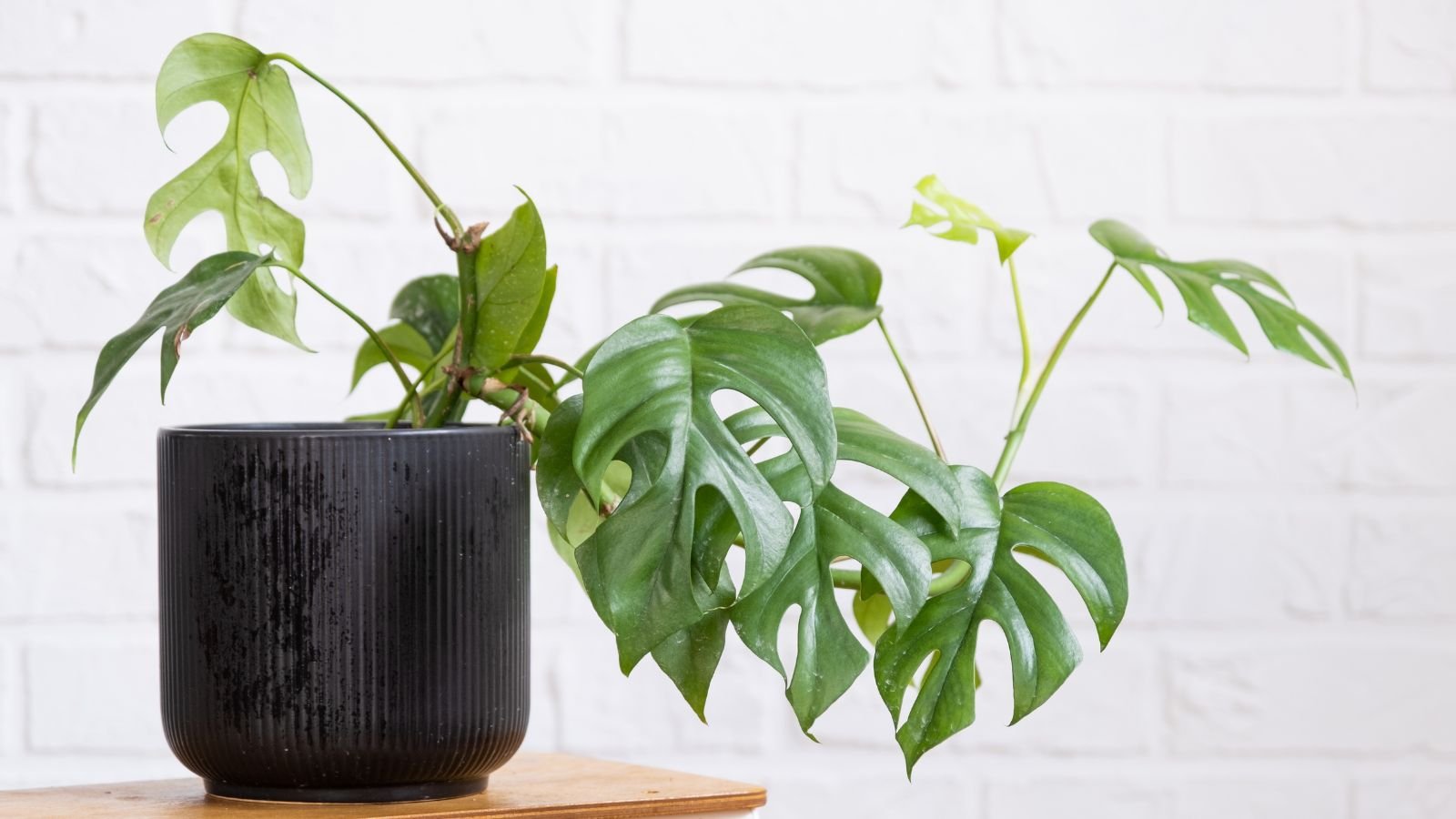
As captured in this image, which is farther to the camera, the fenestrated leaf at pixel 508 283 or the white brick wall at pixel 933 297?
the white brick wall at pixel 933 297

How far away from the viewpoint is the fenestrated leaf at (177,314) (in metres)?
0.76

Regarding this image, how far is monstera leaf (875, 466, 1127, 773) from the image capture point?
83 centimetres

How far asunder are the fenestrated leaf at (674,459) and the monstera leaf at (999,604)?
0.12 metres

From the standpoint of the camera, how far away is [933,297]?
1458 mm

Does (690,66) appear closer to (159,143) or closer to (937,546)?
(159,143)

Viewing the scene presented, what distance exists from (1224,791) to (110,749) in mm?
964

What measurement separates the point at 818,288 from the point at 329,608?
417mm

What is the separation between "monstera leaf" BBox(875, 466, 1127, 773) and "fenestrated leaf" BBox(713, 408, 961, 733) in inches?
1.3

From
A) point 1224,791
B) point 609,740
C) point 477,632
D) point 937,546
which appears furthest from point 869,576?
point 1224,791

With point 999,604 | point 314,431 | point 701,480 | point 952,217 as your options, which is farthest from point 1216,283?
point 314,431

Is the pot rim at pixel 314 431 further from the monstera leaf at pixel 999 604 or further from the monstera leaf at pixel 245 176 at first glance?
the monstera leaf at pixel 999 604

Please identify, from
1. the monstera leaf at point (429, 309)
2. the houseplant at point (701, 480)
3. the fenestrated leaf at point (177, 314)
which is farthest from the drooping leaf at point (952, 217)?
the fenestrated leaf at point (177, 314)

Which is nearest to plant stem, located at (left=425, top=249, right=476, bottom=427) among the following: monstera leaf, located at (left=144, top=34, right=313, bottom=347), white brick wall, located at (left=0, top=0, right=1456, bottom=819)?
monstera leaf, located at (left=144, top=34, right=313, bottom=347)

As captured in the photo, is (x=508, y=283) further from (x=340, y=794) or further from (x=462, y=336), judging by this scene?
(x=340, y=794)
